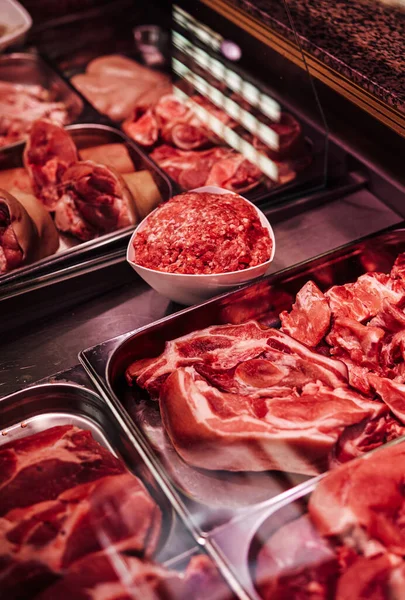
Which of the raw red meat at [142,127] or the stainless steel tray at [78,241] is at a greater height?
the raw red meat at [142,127]

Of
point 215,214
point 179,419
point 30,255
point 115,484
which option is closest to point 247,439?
point 179,419

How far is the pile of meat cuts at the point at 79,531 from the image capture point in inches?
56.6

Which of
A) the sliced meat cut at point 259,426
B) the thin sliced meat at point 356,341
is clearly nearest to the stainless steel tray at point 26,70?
the thin sliced meat at point 356,341

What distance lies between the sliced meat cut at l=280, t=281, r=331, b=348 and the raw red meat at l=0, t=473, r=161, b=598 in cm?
81

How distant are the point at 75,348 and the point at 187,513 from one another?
93 centimetres

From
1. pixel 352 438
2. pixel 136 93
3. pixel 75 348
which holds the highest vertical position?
pixel 136 93

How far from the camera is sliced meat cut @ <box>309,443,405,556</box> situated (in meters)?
1.51

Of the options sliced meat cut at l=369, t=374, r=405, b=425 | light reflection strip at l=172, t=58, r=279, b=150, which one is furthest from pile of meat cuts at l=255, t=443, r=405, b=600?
light reflection strip at l=172, t=58, r=279, b=150

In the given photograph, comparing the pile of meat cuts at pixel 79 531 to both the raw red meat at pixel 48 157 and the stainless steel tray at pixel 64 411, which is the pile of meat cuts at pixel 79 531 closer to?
the stainless steel tray at pixel 64 411

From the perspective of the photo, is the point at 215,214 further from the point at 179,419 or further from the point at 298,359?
the point at 179,419

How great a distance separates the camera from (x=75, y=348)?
92.1 inches

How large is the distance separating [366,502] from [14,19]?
10.7ft

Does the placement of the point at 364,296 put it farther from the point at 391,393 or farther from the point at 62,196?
the point at 62,196

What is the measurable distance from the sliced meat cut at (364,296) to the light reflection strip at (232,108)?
0.94 meters
